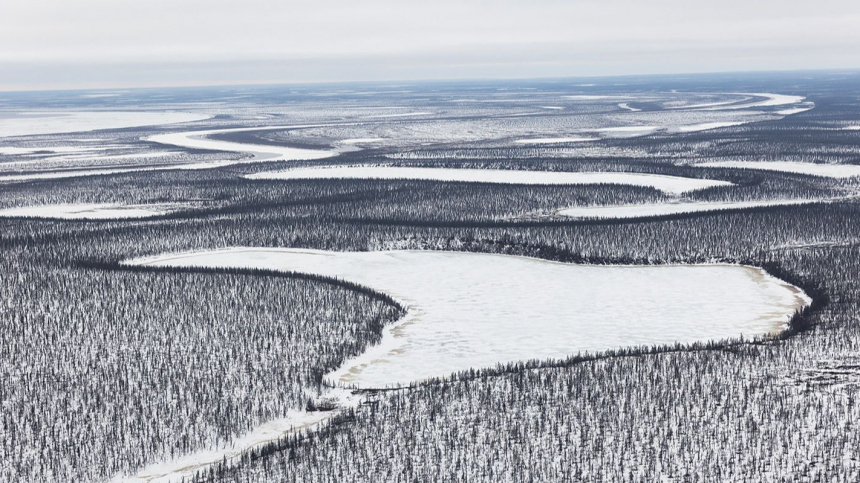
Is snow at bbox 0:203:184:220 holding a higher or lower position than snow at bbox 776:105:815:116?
higher

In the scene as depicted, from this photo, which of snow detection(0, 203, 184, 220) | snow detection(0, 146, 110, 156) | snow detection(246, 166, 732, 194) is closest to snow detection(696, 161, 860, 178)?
snow detection(246, 166, 732, 194)

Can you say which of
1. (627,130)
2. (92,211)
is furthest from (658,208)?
(627,130)

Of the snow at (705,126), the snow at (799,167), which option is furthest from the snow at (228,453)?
the snow at (705,126)

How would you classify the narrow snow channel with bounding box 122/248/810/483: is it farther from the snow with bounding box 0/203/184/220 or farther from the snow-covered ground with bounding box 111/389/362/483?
the snow with bounding box 0/203/184/220

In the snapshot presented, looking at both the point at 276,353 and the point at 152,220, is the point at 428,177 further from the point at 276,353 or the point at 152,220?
the point at 276,353

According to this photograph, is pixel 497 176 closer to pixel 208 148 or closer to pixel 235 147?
pixel 208 148

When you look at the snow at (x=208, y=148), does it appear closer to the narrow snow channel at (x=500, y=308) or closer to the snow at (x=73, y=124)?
the snow at (x=73, y=124)
